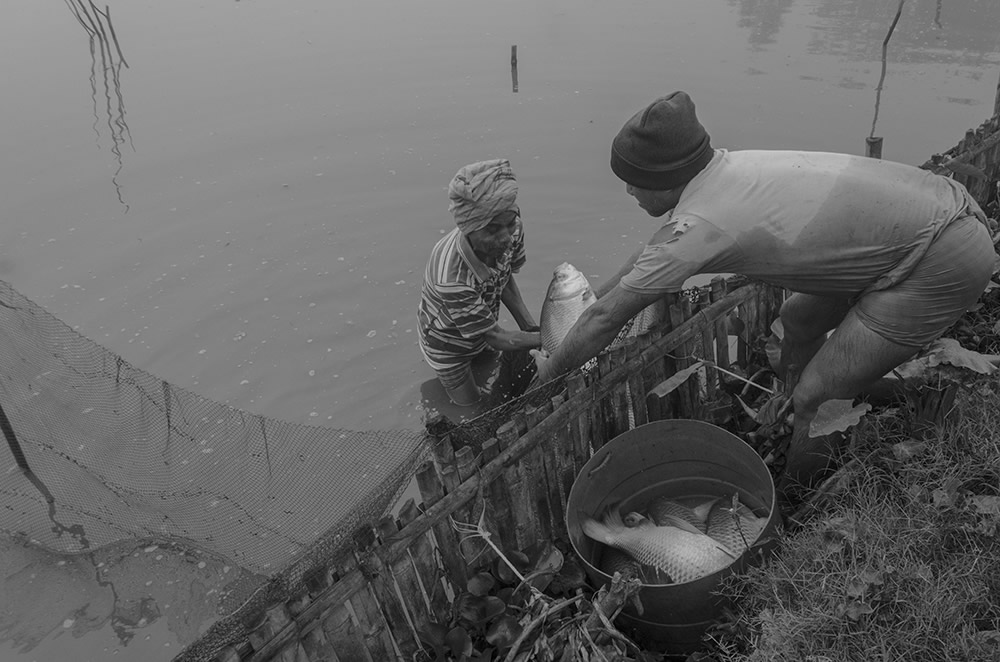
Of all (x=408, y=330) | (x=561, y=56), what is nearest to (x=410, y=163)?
(x=408, y=330)

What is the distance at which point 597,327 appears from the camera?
11.2 feet

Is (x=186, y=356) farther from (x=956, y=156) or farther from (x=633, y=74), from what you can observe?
(x=633, y=74)

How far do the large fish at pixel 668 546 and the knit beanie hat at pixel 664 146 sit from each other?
152 centimetres

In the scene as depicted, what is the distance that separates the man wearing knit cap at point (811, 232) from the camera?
124 inches

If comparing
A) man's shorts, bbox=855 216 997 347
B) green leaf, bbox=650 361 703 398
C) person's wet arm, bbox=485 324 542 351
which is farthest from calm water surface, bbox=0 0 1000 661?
man's shorts, bbox=855 216 997 347

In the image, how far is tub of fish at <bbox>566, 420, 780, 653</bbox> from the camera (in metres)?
3.26

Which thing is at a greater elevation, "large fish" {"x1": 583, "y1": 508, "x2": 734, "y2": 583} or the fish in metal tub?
"large fish" {"x1": 583, "y1": 508, "x2": 734, "y2": 583}

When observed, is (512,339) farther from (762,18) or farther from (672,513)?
(762,18)

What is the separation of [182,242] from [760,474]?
23.4 ft

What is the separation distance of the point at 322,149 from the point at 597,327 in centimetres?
808

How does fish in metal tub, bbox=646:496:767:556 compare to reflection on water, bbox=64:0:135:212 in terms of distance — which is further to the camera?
reflection on water, bbox=64:0:135:212

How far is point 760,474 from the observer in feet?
11.7

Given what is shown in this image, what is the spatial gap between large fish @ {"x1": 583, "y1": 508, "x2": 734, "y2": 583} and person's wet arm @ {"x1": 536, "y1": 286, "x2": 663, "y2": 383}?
28.8 inches

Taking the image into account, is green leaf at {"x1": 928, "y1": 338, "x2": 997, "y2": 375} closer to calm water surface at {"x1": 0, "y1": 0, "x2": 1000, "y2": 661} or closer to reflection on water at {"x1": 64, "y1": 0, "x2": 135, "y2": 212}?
calm water surface at {"x1": 0, "y1": 0, "x2": 1000, "y2": 661}
